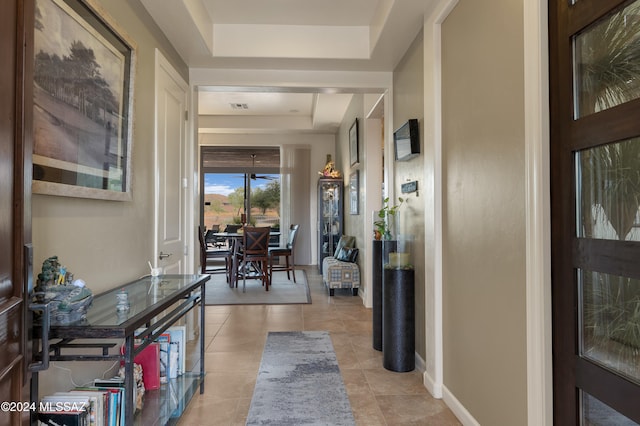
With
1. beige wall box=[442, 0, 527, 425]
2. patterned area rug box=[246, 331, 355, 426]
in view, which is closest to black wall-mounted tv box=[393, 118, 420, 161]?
beige wall box=[442, 0, 527, 425]

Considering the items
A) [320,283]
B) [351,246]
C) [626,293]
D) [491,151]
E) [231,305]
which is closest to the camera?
[626,293]

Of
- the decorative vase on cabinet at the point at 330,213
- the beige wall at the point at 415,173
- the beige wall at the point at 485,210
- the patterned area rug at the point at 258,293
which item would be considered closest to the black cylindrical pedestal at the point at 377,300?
the beige wall at the point at 415,173

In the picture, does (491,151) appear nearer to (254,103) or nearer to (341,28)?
(341,28)

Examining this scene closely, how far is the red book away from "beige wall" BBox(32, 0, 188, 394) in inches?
9.7

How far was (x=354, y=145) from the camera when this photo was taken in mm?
5930

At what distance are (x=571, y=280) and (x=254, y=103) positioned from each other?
6.40 meters

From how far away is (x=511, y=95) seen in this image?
1.67 metres

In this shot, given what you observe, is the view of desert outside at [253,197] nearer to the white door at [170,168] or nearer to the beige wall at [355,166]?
the beige wall at [355,166]

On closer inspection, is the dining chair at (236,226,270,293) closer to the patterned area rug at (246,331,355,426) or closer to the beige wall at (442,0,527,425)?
the patterned area rug at (246,331,355,426)

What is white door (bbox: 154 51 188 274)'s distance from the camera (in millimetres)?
2924

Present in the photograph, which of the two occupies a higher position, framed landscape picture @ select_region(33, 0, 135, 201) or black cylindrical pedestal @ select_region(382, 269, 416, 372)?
framed landscape picture @ select_region(33, 0, 135, 201)

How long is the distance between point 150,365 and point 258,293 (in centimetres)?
339

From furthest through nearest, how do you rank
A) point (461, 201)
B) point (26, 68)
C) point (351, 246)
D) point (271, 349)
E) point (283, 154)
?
point (283, 154) < point (351, 246) < point (271, 349) < point (461, 201) < point (26, 68)

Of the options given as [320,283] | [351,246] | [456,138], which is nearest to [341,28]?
[456,138]
